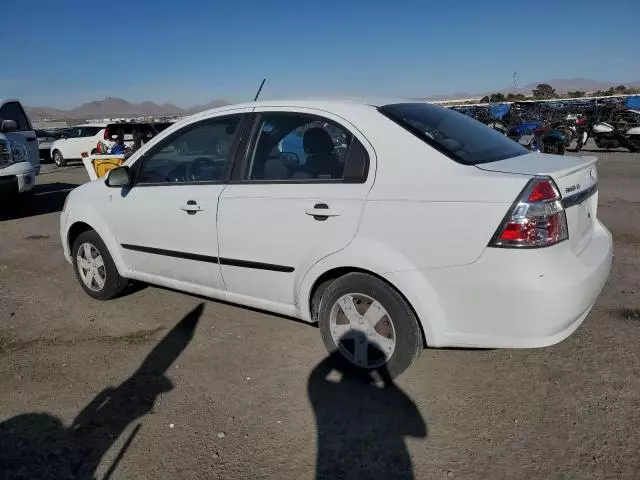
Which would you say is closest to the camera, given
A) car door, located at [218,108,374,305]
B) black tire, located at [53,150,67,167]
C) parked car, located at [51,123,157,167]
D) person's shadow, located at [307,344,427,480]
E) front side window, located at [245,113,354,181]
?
person's shadow, located at [307,344,427,480]

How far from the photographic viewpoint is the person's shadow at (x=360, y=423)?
2574mm

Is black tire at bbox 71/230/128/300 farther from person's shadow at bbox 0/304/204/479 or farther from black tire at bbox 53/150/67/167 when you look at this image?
black tire at bbox 53/150/67/167

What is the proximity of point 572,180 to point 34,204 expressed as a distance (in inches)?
443

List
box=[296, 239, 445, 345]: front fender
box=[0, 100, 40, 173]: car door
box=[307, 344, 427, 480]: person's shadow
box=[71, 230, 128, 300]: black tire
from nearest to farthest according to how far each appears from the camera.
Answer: box=[307, 344, 427, 480]: person's shadow, box=[296, 239, 445, 345]: front fender, box=[71, 230, 128, 300]: black tire, box=[0, 100, 40, 173]: car door

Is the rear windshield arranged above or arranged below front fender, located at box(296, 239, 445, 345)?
above

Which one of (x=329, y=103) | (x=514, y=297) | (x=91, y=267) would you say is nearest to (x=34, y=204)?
(x=91, y=267)

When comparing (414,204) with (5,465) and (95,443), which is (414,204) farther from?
(5,465)

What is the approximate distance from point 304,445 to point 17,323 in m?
3.09

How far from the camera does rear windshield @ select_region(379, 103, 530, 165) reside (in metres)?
3.11

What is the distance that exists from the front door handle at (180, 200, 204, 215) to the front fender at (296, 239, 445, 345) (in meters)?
1.18

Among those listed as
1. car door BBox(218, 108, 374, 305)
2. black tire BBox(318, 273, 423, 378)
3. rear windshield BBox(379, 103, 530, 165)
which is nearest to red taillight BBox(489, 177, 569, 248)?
rear windshield BBox(379, 103, 530, 165)

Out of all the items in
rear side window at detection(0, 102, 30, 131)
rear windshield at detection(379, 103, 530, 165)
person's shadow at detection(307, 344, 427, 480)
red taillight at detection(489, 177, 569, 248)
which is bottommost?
person's shadow at detection(307, 344, 427, 480)

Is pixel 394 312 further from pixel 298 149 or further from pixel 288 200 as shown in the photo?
pixel 298 149

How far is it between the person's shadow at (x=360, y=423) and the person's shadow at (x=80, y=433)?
3.29 ft
